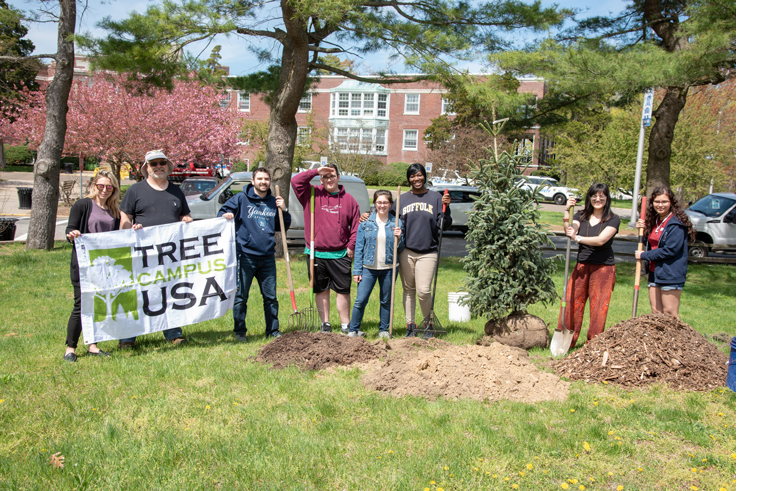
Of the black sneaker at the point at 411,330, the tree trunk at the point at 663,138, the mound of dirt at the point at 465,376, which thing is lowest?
the mound of dirt at the point at 465,376

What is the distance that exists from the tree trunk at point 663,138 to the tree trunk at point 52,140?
13051 millimetres

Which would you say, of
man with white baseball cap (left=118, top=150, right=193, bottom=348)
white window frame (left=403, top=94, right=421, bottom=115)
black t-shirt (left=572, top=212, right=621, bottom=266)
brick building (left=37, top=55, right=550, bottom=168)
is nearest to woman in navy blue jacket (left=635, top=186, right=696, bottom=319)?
black t-shirt (left=572, top=212, right=621, bottom=266)

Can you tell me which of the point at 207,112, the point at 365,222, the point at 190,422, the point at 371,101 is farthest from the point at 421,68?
the point at 371,101

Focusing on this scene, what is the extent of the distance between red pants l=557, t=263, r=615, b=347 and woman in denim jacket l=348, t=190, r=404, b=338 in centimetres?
205

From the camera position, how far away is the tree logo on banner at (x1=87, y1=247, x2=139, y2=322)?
5.69 meters

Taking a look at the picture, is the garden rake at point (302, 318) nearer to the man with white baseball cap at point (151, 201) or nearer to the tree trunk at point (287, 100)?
the man with white baseball cap at point (151, 201)

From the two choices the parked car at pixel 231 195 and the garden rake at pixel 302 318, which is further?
the parked car at pixel 231 195

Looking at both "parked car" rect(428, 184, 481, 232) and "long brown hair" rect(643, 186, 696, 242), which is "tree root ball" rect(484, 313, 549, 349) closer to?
"long brown hair" rect(643, 186, 696, 242)

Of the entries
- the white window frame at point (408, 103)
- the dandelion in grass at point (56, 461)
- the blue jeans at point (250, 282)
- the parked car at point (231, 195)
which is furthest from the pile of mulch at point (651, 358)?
the white window frame at point (408, 103)

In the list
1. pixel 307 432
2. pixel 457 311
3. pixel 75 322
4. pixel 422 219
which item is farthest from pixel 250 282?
pixel 457 311

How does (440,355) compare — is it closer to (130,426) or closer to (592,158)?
(130,426)

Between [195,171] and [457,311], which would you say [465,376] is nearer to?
[457,311]

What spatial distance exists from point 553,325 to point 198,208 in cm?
1065

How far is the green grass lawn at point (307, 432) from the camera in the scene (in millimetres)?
3598
